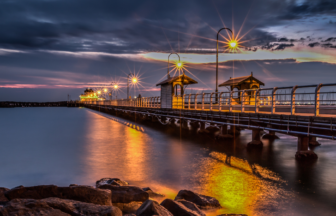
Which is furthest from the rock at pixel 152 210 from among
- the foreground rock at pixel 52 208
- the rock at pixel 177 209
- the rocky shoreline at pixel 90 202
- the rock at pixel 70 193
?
the rock at pixel 70 193

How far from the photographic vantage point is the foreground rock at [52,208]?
5398mm

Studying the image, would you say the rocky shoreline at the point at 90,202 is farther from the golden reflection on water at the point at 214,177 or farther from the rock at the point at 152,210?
the golden reflection on water at the point at 214,177

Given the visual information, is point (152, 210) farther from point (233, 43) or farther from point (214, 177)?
point (233, 43)

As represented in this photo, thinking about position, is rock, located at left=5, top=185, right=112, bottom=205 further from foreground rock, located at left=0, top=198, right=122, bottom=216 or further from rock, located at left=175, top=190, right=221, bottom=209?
rock, located at left=175, top=190, right=221, bottom=209

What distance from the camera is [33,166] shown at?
53.0ft

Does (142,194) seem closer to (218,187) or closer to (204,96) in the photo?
(218,187)

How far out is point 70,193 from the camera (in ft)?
23.2

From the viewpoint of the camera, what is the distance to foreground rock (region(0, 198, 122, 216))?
17.7ft

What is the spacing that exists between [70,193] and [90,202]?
2.08 ft

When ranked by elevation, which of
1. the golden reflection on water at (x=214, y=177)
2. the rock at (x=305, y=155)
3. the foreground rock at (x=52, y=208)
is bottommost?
the golden reflection on water at (x=214, y=177)

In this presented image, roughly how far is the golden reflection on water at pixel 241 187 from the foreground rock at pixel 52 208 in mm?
3395

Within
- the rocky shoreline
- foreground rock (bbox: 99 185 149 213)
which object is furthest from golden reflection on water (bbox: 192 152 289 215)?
foreground rock (bbox: 99 185 149 213)

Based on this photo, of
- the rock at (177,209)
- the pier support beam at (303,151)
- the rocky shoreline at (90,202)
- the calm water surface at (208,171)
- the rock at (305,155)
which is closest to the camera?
the rocky shoreline at (90,202)

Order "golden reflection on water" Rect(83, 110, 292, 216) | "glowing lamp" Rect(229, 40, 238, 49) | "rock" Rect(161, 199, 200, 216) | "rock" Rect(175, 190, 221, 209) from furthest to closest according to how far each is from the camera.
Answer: "glowing lamp" Rect(229, 40, 238, 49) < "golden reflection on water" Rect(83, 110, 292, 216) < "rock" Rect(175, 190, 221, 209) < "rock" Rect(161, 199, 200, 216)
